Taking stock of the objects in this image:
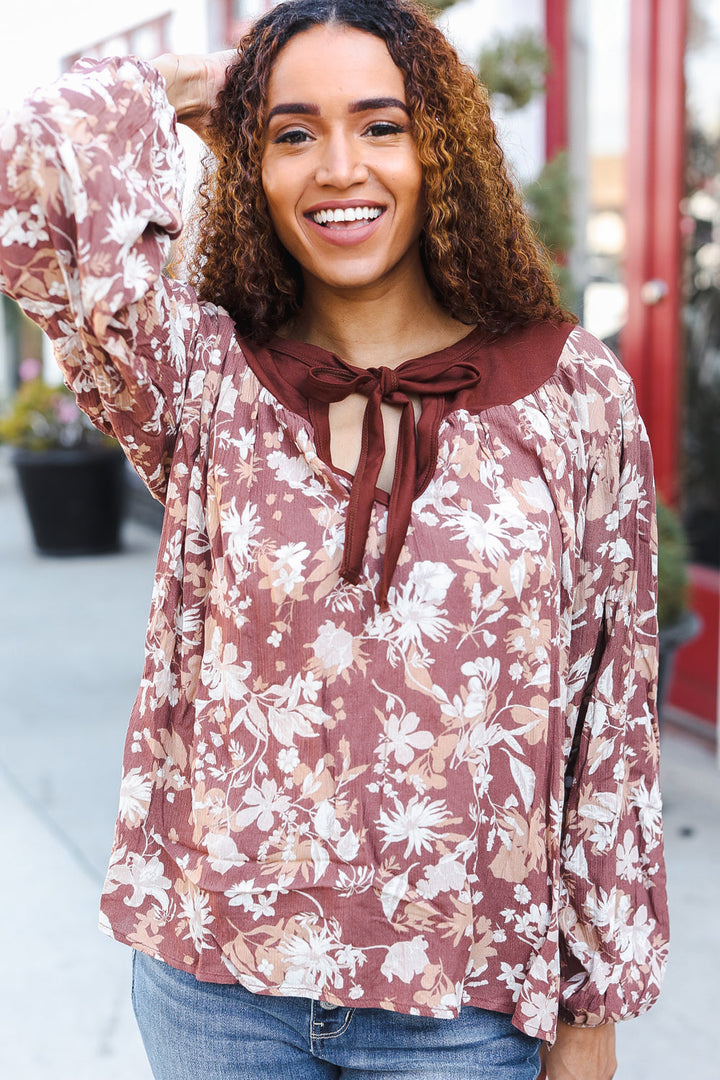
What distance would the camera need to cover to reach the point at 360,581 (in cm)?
135

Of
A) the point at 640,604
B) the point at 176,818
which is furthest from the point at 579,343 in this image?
the point at 176,818

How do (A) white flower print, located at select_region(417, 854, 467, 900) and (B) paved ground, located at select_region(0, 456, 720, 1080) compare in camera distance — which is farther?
(B) paved ground, located at select_region(0, 456, 720, 1080)

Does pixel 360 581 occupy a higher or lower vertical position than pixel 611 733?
higher

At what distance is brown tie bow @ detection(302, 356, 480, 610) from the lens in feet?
4.37

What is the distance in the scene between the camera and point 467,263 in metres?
1.53

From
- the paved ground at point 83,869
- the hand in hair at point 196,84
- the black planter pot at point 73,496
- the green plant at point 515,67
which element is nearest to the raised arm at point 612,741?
the hand in hair at point 196,84

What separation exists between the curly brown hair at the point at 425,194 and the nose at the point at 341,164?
0.26ft

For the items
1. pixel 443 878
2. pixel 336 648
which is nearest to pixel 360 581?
pixel 336 648

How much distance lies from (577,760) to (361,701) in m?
0.31

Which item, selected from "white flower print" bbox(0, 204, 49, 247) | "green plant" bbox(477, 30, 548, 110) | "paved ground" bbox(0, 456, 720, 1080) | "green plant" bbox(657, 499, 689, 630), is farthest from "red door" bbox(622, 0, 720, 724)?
"white flower print" bbox(0, 204, 49, 247)

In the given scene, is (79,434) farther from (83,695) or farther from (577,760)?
(577,760)

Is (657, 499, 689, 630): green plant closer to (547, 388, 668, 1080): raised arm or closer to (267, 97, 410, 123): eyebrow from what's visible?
(547, 388, 668, 1080): raised arm

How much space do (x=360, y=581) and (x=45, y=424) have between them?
639cm

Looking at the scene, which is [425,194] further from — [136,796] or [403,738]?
[136,796]
